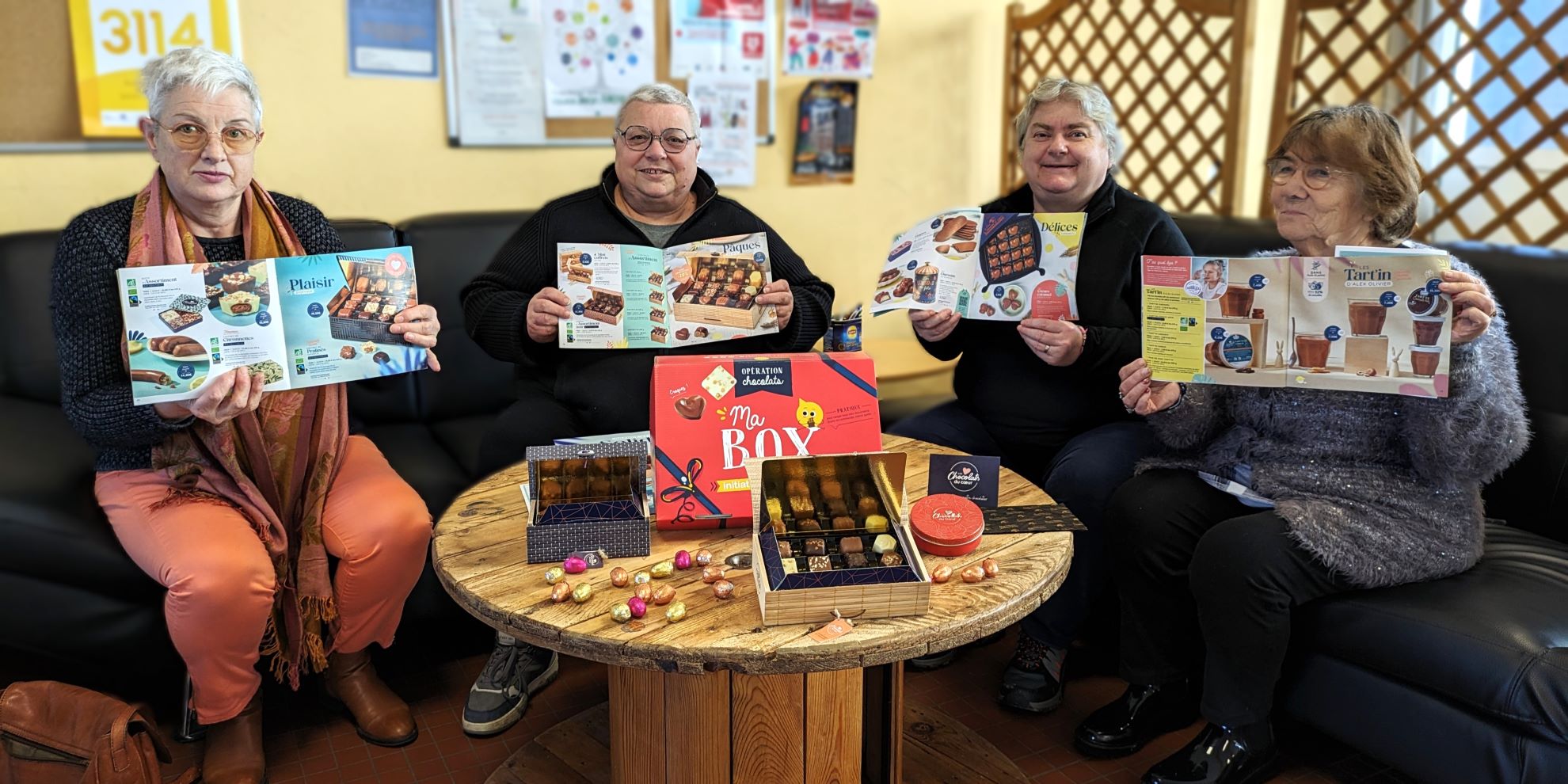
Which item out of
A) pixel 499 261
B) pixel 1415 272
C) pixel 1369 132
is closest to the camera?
pixel 1415 272

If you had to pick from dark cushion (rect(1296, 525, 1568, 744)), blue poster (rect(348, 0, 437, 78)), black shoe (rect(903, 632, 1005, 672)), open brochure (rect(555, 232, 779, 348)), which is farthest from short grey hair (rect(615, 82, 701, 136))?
dark cushion (rect(1296, 525, 1568, 744))

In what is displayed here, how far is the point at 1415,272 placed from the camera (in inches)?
65.7

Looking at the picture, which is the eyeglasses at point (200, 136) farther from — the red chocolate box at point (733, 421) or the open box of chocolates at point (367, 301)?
the red chocolate box at point (733, 421)

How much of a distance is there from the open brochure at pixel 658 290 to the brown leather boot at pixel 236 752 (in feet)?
2.83

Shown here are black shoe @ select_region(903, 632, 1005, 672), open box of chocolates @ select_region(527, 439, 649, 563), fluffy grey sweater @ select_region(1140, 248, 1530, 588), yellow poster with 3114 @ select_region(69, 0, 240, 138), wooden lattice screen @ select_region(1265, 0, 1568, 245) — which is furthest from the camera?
wooden lattice screen @ select_region(1265, 0, 1568, 245)

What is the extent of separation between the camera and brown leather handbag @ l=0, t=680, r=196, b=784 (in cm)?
166

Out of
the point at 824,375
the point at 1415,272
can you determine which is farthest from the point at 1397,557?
the point at 824,375

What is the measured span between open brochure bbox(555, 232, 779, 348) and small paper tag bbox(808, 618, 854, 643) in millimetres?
910

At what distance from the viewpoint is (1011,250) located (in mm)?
2109

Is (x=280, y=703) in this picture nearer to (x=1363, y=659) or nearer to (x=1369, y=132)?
(x=1363, y=659)

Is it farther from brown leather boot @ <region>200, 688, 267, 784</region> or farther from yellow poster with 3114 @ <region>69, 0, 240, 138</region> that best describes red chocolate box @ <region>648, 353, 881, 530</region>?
yellow poster with 3114 @ <region>69, 0, 240, 138</region>

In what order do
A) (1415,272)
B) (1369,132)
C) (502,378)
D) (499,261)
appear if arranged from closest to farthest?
(1415,272) < (1369,132) < (499,261) < (502,378)

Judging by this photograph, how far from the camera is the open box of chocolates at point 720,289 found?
210cm

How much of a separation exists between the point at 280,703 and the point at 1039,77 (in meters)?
2.96
